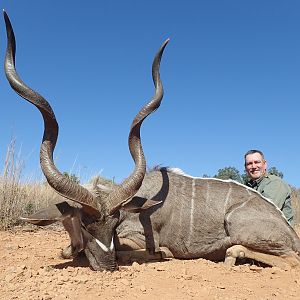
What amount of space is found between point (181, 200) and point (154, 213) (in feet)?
1.14

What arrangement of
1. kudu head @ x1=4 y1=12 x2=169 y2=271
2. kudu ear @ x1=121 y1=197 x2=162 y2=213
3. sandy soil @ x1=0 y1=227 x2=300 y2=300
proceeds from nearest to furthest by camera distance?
sandy soil @ x1=0 y1=227 x2=300 y2=300 < kudu head @ x1=4 y1=12 x2=169 y2=271 < kudu ear @ x1=121 y1=197 x2=162 y2=213

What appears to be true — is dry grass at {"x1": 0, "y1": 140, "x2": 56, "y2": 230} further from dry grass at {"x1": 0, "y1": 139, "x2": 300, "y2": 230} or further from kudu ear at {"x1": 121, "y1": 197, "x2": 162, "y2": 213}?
kudu ear at {"x1": 121, "y1": 197, "x2": 162, "y2": 213}

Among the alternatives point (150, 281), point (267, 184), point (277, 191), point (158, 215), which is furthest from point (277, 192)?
point (150, 281)

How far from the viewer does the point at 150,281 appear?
3.56 metres

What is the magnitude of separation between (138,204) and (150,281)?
1138 millimetres

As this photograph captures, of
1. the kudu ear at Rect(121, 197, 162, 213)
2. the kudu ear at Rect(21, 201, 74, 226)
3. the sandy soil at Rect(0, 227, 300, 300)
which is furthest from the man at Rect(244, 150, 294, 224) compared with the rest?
the kudu ear at Rect(21, 201, 74, 226)

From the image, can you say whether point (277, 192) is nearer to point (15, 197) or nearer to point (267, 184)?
point (267, 184)

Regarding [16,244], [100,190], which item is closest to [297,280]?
[100,190]

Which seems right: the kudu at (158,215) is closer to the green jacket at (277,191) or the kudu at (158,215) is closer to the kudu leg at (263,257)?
the kudu leg at (263,257)

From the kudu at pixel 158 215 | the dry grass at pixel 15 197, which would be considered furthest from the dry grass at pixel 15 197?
the kudu at pixel 158 215

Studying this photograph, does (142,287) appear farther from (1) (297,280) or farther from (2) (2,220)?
(2) (2,220)

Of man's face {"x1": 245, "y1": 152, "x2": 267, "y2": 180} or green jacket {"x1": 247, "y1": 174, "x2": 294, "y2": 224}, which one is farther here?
man's face {"x1": 245, "y1": 152, "x2": 267, "y2": 180}

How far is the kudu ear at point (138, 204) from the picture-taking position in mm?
4508

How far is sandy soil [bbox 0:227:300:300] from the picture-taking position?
3225 millimetres
